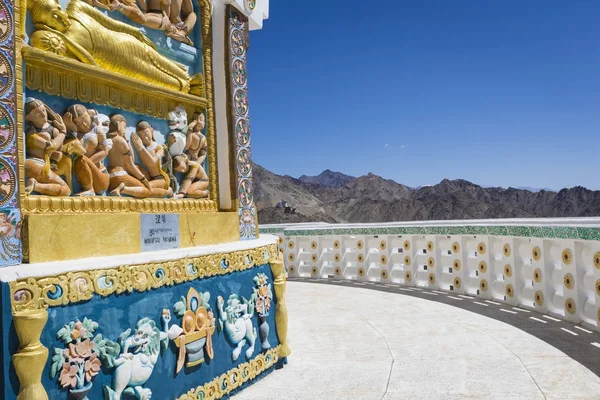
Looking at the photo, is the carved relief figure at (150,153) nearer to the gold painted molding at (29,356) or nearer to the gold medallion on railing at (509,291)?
the gold painted molding at (29,356)

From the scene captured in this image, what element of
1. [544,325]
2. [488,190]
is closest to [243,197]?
[544,325]

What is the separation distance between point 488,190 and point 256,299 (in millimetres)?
55027

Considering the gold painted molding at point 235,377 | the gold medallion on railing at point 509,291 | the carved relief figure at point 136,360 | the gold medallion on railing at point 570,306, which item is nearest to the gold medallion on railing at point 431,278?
the gold medallion on railing at point 509,291

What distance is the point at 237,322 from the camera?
14.4 ft

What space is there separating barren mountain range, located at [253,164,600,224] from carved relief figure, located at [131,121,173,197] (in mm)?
33033

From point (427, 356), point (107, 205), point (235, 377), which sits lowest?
point (427, 356)

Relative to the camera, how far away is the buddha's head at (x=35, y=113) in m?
3.18

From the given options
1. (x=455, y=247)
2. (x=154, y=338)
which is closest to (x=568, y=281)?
(x=455, y=247)

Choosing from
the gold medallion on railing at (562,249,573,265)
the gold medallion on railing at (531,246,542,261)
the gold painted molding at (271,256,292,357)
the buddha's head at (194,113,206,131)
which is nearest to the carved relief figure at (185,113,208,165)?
the buddha's head at (194,113,206,131)

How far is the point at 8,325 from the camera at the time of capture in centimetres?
262

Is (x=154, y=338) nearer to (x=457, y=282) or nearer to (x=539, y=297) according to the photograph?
(x=539, y=297)

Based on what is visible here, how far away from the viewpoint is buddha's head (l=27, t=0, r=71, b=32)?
3283mm

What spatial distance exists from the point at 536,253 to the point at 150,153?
552cm

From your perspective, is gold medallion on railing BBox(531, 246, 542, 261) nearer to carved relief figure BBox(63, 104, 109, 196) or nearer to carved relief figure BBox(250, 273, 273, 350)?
carved relief figure BBox(250, 273, 273, 350)
